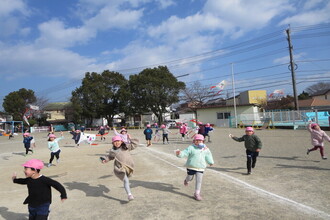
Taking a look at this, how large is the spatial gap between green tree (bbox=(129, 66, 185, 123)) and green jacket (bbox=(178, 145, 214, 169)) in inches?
1699

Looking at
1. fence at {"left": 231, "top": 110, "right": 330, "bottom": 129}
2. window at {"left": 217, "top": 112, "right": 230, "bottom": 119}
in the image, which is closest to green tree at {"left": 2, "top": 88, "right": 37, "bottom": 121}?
window at {"left": 217, "top": 112, "right": 230, "bottom": 119}

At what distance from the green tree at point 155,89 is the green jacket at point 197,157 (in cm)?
4316

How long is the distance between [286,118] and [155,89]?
26.4 meters

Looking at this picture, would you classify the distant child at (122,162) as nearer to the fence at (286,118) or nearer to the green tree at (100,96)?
the fence at (286,118)

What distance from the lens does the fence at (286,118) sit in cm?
2392

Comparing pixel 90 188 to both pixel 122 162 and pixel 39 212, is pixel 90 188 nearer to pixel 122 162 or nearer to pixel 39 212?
pixel 122 162

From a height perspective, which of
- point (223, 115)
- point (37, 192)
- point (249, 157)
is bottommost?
point (249, 157)

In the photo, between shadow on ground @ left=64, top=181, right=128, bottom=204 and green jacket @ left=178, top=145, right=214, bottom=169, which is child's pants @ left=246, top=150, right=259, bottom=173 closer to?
green jacket @ left=178, top=145, right=214, bottom=169

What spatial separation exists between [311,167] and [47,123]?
69.5 m

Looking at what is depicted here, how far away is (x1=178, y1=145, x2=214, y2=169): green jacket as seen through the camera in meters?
5.23

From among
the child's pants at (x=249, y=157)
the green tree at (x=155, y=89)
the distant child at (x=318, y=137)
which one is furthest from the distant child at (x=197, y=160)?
the green tree at (x=155, y=89)

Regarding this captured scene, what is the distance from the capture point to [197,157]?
5273 millimetres

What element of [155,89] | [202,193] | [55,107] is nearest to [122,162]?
[202,193]

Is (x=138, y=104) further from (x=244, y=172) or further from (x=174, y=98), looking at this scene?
(x=244, y=172)
